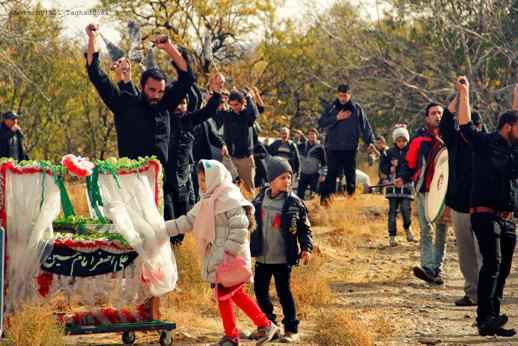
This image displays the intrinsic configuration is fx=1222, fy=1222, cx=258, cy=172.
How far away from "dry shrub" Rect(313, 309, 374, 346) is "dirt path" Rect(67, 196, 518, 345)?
109 mm

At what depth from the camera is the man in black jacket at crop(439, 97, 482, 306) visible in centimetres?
1002

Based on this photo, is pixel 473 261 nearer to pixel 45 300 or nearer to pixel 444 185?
pixel 444 185

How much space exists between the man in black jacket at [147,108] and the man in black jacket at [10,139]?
31.4 ft

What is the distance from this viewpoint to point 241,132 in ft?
53.1

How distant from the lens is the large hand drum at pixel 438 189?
37.0ft

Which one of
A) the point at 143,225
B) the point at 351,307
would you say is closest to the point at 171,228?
the point at 143,225

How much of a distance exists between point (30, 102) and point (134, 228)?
78.5 feet

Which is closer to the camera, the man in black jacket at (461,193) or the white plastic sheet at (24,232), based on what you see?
the white plastic sheet at (24,232)

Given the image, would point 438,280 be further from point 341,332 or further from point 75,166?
point 75,166

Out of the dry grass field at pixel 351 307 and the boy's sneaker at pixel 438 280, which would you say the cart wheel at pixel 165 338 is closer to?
the dry grass field at pixel 351 307

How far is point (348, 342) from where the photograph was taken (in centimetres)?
864

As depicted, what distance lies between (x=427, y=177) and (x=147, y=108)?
3.67 meters

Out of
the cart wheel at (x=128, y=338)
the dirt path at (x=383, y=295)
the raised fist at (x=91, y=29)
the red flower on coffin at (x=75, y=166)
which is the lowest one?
the dirt path at (x=383, y=295)

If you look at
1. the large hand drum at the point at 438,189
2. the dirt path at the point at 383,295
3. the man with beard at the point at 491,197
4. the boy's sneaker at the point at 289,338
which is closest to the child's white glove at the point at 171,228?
the dirt path at the point at 383,295
